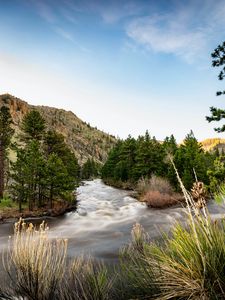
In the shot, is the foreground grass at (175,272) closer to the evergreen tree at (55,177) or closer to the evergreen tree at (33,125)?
the evergreen tree at (55,177)

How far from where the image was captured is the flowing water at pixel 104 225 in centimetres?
1429

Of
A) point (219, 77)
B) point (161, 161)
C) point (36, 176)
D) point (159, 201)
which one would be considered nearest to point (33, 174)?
point (36, 176)

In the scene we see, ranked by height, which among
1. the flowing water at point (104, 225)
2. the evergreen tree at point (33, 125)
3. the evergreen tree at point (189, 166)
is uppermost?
the evergreen tree at point (33, 125)

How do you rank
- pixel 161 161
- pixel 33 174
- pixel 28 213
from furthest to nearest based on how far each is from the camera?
1. pixel 161 161
2. pixel 33 174
3. pixel 28 213

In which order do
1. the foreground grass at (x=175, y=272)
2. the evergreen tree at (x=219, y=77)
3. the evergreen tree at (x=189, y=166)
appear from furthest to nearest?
the evergreen tree at (x=189, y=166)
the evergreen tree at (x=219, y=77)
the foreground grass at (x=175, y=272)

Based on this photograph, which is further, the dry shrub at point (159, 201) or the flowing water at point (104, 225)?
the dry shrub at point (159, 201)

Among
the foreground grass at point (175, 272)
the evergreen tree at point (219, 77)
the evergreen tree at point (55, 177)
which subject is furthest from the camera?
the evergreen tree at point (55, 177)

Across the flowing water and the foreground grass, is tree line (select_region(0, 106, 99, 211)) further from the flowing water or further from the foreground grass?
the foreground grass

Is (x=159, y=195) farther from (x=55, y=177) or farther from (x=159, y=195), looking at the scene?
(x=55, y=177)

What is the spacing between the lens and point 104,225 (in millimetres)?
20891

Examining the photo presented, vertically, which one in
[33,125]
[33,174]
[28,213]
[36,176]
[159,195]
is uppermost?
[33,125]

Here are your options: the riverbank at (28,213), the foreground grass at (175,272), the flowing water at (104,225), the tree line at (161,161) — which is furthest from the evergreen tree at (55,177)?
the foreground grass at (175,272)

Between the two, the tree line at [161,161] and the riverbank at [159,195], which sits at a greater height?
the tree line at [161,161]

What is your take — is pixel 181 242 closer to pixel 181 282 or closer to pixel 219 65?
pixel 181 282
